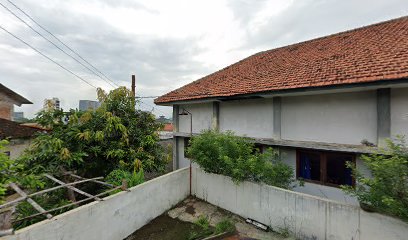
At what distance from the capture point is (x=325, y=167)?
679cm

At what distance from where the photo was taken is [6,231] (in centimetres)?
350

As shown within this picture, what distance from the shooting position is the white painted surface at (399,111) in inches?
207

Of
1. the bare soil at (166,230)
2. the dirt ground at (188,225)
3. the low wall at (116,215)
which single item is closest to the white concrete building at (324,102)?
the dirt ground at (188,225)

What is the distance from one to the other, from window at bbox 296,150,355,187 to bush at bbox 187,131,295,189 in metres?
0.58

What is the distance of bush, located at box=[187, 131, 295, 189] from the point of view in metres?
6.21

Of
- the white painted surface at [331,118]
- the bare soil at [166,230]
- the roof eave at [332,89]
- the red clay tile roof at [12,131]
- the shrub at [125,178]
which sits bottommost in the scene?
the bare soil at [166,230]

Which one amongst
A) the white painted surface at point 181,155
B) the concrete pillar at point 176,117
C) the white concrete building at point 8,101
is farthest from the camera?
the white concrete building at point 8,101

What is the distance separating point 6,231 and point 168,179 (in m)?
4.55

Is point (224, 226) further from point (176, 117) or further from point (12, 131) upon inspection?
point (12, 131)

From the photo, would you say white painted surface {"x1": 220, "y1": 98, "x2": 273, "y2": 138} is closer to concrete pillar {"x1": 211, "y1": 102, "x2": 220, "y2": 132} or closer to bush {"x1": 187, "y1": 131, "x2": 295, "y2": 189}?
concrete pillar {"x1": 211, "y1": 102, "x2": 220, "y2": 132}

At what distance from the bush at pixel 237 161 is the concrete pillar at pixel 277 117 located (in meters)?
0.78

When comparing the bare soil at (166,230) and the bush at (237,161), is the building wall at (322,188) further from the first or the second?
the bare soil at (166,230)

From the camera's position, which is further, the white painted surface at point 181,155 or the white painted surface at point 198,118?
the white painted surface at point 181,155

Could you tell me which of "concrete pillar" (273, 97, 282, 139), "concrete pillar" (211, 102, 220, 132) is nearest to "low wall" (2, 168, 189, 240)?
"concrete pillar" (211, 102, 220, 132)
